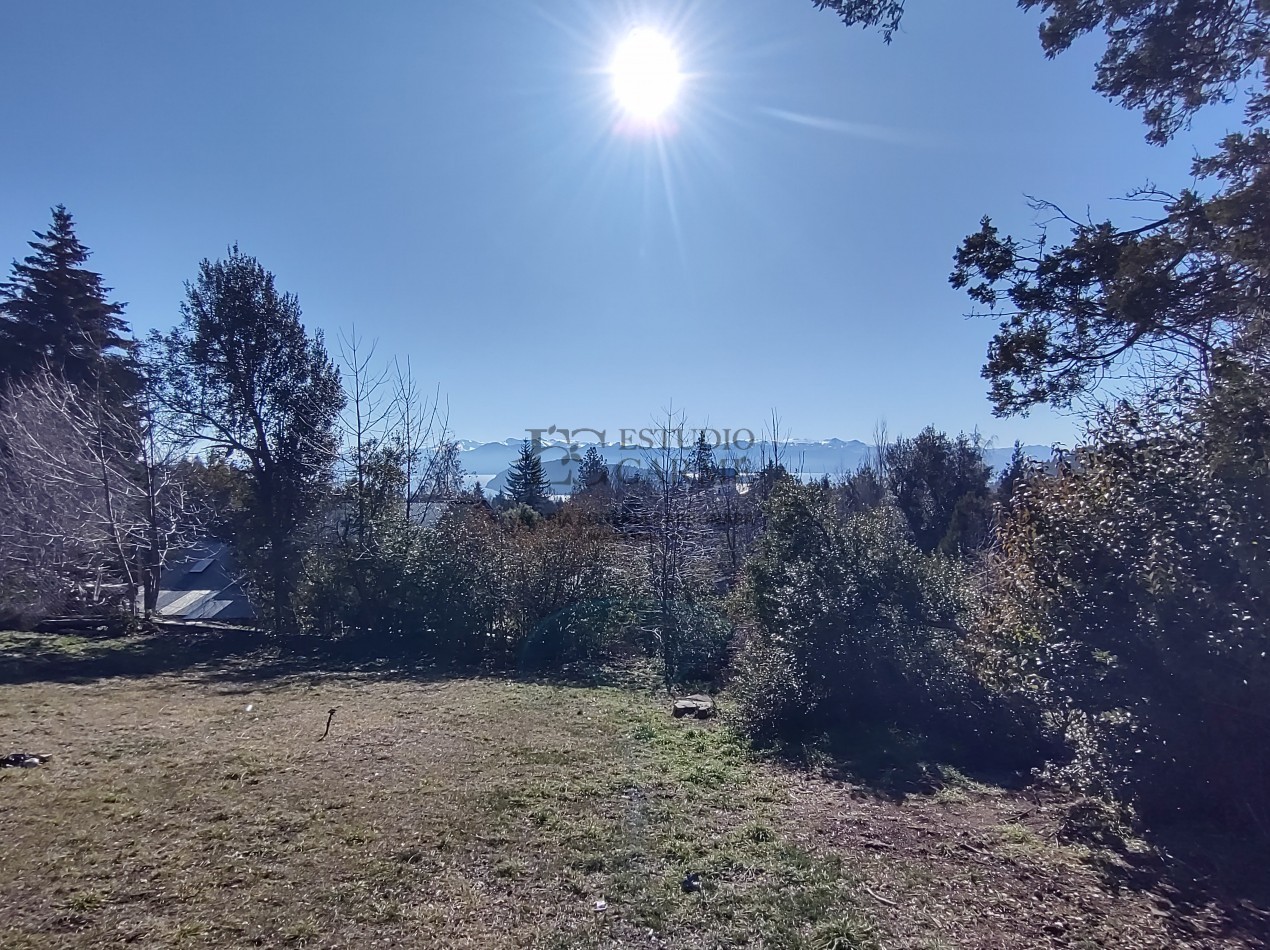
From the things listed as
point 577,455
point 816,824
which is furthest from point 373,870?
point 577,455

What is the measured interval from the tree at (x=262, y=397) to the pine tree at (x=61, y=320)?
3.16 m

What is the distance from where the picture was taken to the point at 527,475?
30.3m

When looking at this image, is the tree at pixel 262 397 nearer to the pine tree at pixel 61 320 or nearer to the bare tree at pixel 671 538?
the pine tree at pixel 61 320

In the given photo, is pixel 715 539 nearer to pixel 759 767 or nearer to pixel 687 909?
pixel 759 767

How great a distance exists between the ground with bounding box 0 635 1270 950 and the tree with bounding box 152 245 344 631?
A: 6.65m

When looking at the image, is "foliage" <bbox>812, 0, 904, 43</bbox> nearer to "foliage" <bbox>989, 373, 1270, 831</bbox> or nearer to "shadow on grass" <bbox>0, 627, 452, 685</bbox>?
"foliage" <bbox>989, 373, 1270, 831</bbox>

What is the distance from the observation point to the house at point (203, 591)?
1781 centimetres

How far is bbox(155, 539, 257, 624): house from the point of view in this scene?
1781cm

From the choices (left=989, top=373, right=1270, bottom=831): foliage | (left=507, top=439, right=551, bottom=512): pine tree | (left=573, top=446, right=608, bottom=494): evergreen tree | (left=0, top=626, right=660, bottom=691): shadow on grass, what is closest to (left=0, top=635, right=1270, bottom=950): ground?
(left=989, top=373, right=1270, bottom=831): foliage

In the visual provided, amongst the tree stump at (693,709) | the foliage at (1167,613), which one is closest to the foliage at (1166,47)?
the foliage at (1167,613)

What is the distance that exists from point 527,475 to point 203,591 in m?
13.9

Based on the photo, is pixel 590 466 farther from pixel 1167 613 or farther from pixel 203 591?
pixel 1167 613

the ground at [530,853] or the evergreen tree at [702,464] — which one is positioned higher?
the evergreen tree at [702,464]

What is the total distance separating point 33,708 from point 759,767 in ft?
23.0
